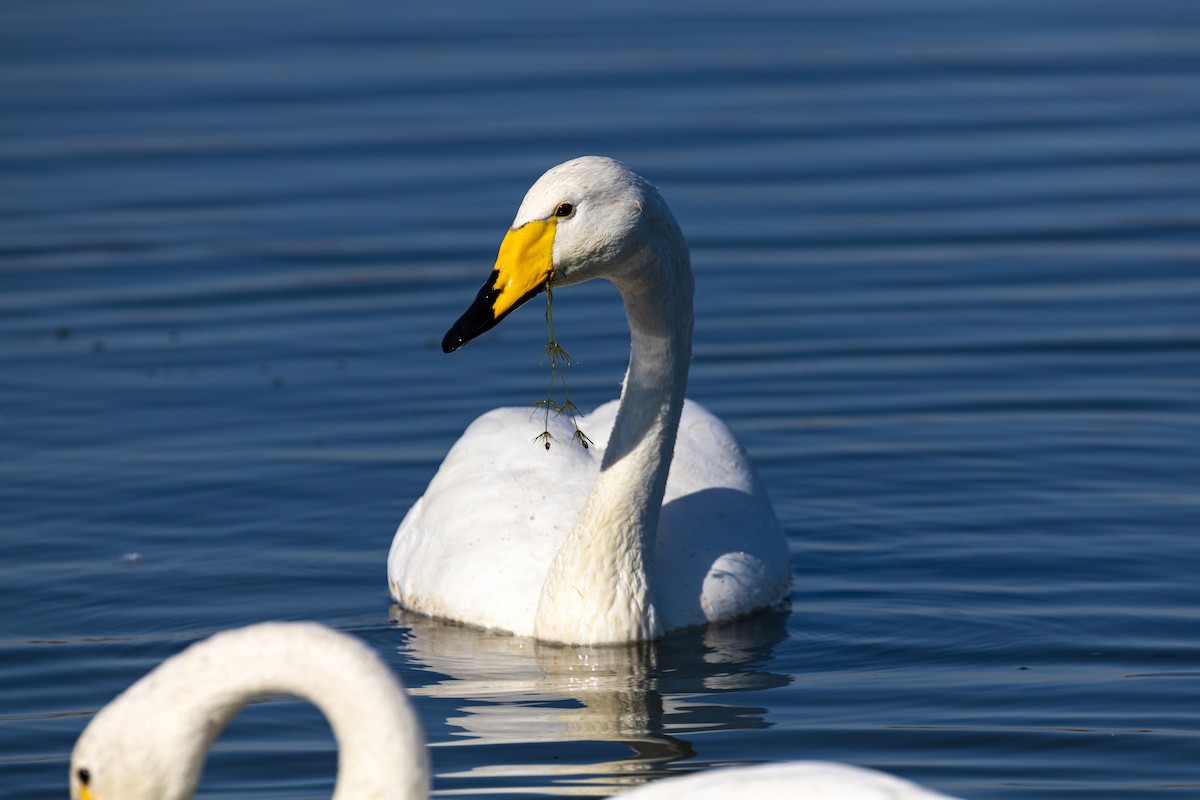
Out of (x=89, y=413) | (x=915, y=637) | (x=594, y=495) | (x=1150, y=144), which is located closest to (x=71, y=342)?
(x=89, y=413)

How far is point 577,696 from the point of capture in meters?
7.66

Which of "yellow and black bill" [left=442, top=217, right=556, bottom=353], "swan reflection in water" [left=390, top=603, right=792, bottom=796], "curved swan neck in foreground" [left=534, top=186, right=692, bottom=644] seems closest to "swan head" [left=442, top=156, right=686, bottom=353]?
"yellow and black bill" [left=442, top=217, right=556, bottom=353]

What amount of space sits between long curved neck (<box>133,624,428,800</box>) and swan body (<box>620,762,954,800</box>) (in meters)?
0.64

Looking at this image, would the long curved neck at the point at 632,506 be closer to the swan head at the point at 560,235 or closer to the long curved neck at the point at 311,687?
the swan head at the point at 560,235

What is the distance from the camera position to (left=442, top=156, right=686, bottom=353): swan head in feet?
24.5

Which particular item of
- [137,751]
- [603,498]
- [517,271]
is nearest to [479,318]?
[517,271]

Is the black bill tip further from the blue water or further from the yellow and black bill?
the blue water

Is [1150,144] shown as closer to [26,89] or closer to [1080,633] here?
[1080,633]

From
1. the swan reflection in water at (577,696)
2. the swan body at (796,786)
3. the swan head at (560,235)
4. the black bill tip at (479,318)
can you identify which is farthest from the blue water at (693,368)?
the swan body at (796,786)

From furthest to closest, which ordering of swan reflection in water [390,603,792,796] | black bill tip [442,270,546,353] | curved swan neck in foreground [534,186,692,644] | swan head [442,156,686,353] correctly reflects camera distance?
curved swan neck in foreground [534,186,692,644] → swan head [442,156,686,353] → black bill tip [442,270,546,353] → swan reflection in water [390,603,792,796]

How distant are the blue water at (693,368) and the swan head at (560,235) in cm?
140

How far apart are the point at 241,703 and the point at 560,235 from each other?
3081 millimetres

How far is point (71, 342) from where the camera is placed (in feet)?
39.8

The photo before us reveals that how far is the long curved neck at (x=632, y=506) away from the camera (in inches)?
320
